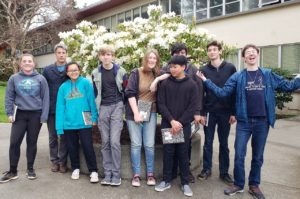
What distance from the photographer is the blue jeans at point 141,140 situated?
525 centimetres

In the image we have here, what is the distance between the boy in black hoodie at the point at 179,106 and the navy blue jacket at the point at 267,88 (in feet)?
1.62

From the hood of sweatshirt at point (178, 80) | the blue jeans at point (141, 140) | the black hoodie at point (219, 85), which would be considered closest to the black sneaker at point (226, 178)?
the black hoodie at point (219, 85)

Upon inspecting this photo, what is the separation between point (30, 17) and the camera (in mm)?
31484

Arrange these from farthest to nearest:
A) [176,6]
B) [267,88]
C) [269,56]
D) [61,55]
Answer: [176,6] → [269,56] → [61,55] → [267,88]

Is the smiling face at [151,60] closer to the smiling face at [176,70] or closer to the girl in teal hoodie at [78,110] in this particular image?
the smiling face at [176,70]

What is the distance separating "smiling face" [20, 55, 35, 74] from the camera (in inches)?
216

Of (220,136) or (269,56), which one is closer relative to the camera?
(220,136)

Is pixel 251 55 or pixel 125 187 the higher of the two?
pixel 251 55

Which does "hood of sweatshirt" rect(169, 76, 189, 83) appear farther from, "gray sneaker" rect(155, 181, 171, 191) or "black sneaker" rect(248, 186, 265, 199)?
"black sneaker" rect(248, 186, 265, 199)

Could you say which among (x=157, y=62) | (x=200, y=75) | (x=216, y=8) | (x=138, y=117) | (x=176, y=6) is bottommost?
(x=138, y=117)

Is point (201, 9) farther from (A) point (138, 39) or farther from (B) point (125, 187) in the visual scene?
(B) point (125, 187)

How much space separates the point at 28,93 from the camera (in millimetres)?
5484

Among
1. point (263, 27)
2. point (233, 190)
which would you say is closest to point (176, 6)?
point (263, 27)

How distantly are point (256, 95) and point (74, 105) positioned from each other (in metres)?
2.60
